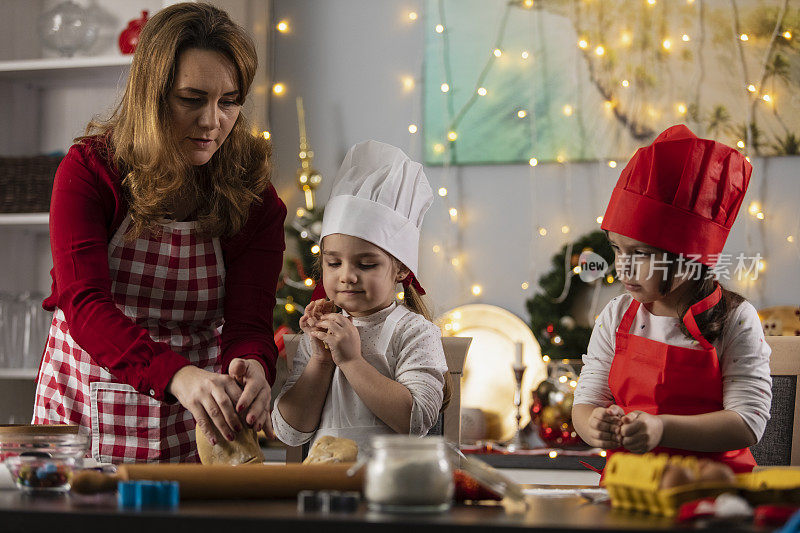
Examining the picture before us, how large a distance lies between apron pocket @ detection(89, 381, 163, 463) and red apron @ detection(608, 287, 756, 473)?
0.64m

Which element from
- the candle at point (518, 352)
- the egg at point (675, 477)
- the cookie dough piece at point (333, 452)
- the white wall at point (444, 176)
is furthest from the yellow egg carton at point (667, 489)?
the white wall at point (444, 176)

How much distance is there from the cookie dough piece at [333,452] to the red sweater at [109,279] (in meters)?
0.22

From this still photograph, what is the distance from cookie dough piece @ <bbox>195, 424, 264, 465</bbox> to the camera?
3.24 ft

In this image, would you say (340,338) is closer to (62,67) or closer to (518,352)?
(518,352)

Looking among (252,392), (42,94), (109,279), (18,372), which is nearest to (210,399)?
(252,392)

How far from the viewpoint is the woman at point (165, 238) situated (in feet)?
3.80

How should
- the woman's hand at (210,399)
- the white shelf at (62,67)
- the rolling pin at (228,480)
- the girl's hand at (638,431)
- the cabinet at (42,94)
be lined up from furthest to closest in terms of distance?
the cabinet at (42,94) → the white shelf at (62,67) → the girl's hand at (638,431) → the woman's hand at (210,399) → the rolling pin at (228,480)

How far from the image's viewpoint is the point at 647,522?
617mm

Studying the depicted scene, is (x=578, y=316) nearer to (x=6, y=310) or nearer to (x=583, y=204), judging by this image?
(x=583, y=204)

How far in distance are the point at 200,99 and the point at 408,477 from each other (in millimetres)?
711

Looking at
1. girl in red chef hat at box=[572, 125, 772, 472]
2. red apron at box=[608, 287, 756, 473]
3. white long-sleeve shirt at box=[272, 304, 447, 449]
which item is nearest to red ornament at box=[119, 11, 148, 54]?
white long-sleeve shirt at box=[272, 304, 447, 449]

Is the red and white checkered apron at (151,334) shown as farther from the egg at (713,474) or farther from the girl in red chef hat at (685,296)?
the egg at (713,474)

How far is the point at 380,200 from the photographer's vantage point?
1300 millimetres

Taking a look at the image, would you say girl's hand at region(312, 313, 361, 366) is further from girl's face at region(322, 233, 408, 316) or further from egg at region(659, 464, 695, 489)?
egg at region(659, 464, 695, 489)
